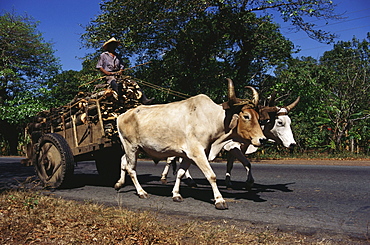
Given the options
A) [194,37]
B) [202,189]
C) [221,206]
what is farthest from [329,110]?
[221,206]

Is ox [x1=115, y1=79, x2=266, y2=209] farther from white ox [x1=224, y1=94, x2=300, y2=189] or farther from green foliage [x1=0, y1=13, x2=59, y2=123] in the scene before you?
green foliage [x1=0, y1=13, x2=59, y2=123]

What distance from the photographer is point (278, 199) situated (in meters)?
6.63

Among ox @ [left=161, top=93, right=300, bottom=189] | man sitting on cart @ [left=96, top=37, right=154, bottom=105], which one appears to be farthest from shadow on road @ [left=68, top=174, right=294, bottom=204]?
man sitting on cart @ [left=96, top=37, right=154, bottom=105]

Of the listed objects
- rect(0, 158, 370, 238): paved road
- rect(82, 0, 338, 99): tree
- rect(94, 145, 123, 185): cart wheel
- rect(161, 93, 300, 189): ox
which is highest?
rect(82, 0, 338, 99): tree

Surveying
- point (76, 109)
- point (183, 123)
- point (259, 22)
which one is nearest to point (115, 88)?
point (76, 109)

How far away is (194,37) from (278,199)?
1189 centimetres

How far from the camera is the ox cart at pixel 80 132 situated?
7605 mm

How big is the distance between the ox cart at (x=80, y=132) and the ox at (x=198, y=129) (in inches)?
37.6

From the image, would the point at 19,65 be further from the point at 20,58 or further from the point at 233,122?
the point at 233,122

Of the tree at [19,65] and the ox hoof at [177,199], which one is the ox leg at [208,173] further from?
the tree at [19,65]

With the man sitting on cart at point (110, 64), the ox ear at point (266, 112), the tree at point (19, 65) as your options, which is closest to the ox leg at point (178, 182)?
the man sitting on cart at point (110, 64)

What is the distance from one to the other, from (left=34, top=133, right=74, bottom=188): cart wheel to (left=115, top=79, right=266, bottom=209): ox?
5.27 feet

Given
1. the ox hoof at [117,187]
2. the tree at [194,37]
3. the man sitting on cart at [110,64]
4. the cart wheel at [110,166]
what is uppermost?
the tree at [194,37]

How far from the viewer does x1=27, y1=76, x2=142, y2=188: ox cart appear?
761cm
